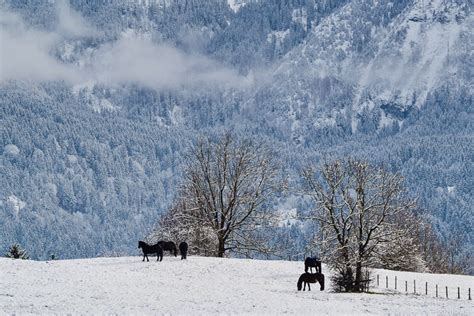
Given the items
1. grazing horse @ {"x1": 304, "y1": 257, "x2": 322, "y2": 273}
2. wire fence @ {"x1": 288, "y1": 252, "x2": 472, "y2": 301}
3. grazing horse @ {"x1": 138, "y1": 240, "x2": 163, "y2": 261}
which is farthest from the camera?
grazing horse @ {"x1": 138, "y1": 240, "x2": 163, "y2": 261}

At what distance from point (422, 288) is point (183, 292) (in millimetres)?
24746

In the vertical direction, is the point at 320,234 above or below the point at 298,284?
above

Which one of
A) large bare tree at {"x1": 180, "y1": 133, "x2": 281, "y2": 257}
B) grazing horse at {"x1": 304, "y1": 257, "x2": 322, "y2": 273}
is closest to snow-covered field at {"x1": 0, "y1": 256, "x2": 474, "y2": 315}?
grazing horse at {"x1": 304, "y1": 257, "x2": 322, "y2": 273}

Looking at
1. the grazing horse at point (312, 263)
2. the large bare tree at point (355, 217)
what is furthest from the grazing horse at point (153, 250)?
the large bare tree at point (355, 217)

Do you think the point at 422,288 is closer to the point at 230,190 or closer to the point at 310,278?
the point at 310,278

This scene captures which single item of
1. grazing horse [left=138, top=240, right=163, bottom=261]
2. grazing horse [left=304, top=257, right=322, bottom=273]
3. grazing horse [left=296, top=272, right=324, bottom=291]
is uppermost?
grazing horse [left=138, top=240, right=163, bottom=261]

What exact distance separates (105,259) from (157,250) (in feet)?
18.0

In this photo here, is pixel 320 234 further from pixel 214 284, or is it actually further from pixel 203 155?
pixel 203 155

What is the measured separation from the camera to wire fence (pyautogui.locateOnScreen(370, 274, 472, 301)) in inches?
2519

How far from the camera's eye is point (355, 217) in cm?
7088

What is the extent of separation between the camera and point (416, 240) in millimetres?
106125

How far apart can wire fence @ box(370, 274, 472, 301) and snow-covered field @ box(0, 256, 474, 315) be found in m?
0.80

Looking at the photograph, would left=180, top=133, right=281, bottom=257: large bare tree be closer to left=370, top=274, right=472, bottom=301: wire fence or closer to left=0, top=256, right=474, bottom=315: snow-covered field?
left=0, top=256, right=474, bottom=315: snow-covered field

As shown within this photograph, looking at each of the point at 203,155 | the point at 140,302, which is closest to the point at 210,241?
the point at 203,155
